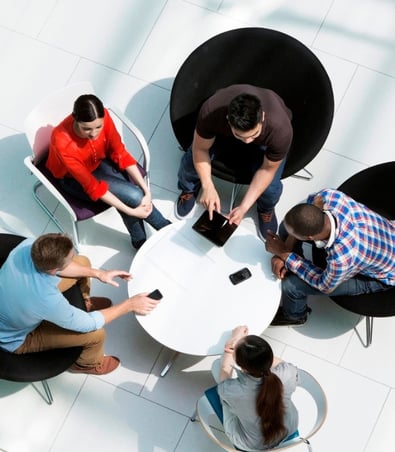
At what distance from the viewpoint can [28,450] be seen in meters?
3.51

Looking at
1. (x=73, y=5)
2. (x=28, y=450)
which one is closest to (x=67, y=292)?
(x=28, y=450)

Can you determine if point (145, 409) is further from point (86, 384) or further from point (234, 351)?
point (234, 351)

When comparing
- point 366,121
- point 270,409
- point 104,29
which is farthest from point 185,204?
point 270,409

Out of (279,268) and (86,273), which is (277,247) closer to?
(279,268)

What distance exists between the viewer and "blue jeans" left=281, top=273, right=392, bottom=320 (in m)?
3.42

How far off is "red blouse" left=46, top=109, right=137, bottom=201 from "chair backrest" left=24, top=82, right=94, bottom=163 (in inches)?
3.9

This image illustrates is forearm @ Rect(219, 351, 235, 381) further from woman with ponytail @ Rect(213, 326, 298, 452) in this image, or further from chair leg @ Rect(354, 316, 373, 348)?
chair leg @ Rect(354, 316, 373, 348)

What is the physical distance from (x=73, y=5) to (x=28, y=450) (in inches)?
112

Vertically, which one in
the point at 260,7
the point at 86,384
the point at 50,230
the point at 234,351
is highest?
the point at 260,7

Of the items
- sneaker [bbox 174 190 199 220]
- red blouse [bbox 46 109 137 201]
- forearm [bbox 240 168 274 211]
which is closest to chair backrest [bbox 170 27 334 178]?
forearm [bbox 240 168 274 211]

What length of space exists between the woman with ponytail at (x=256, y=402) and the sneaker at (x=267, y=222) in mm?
1081

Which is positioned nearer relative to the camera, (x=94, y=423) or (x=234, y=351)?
(x=234, y=351)

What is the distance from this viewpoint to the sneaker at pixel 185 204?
3.99 m

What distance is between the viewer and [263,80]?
3.85 m
